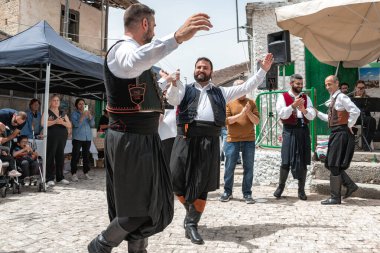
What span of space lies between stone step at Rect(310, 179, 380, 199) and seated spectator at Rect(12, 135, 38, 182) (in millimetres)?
4841

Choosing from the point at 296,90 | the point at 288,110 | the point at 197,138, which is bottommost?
the point at 197,138

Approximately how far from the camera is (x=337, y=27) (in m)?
8.19

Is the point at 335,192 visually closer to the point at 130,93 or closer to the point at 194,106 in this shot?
the point at 194,106

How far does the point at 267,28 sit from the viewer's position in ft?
39.0

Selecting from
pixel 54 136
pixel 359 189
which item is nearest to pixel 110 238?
pixel 359 189

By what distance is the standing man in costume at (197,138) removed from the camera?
3.52 metres

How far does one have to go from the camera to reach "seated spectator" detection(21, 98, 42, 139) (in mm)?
6887

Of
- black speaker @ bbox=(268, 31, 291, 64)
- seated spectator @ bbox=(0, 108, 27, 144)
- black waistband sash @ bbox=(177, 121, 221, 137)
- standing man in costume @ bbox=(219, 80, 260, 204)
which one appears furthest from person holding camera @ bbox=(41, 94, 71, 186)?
black speaker @ bbox=(268, 31, 291, 64)

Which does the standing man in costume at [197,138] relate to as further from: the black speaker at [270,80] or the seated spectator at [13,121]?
the black speaker at [270,80]

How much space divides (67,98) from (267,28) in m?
8.85

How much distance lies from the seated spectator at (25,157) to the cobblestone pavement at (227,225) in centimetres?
56

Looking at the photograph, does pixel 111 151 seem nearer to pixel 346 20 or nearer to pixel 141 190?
pixel 141 190

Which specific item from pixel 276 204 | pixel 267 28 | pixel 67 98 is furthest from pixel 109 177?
pixel 67 98

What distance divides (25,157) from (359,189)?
5.61 metres
